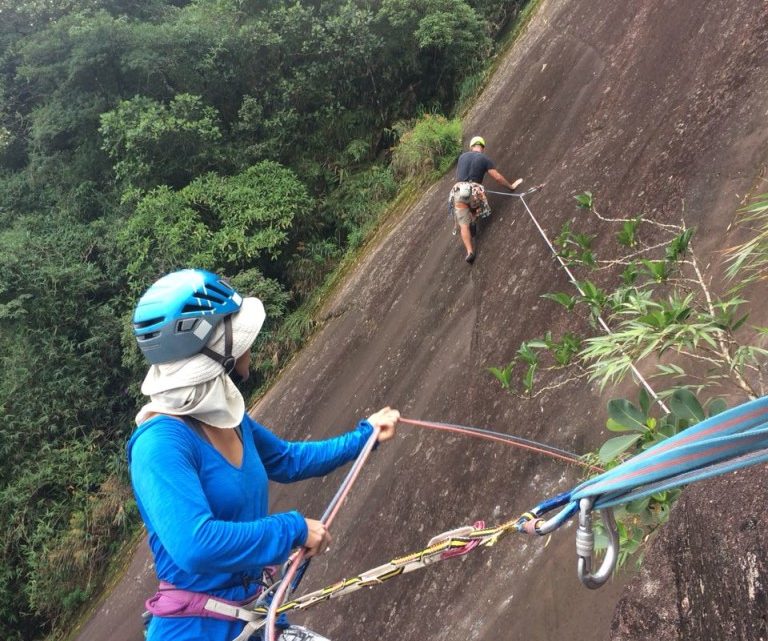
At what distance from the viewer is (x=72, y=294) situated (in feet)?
38.0

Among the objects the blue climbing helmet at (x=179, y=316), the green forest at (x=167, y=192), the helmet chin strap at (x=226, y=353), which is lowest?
the green forest at (x=167, y=192)

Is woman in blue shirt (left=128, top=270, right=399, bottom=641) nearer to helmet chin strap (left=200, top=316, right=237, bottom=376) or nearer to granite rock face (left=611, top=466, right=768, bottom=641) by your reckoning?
helmet chin strap (left=200, top=316, right=237, bottom=376)

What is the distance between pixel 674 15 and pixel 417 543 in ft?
17.7

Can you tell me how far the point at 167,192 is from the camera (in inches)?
431

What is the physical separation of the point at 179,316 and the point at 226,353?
0.65 feet

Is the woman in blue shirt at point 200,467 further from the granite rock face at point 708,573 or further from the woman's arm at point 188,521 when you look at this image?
the granite rock face at point 708,573

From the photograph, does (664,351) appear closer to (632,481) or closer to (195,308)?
(632,481)

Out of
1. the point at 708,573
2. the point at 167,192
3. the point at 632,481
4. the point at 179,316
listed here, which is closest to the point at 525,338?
the point at 708,573

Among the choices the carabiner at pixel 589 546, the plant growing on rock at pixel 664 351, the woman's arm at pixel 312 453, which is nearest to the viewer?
the carabiner at pixel 589 546

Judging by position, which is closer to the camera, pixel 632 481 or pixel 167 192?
pixel 632 481

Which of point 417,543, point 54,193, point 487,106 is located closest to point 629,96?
point 487,106

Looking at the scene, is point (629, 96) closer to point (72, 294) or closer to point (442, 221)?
point (442, 221)

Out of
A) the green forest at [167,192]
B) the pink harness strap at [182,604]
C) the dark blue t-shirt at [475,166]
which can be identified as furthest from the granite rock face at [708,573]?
the green forest at [167,192]

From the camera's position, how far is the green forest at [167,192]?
33.2ft
